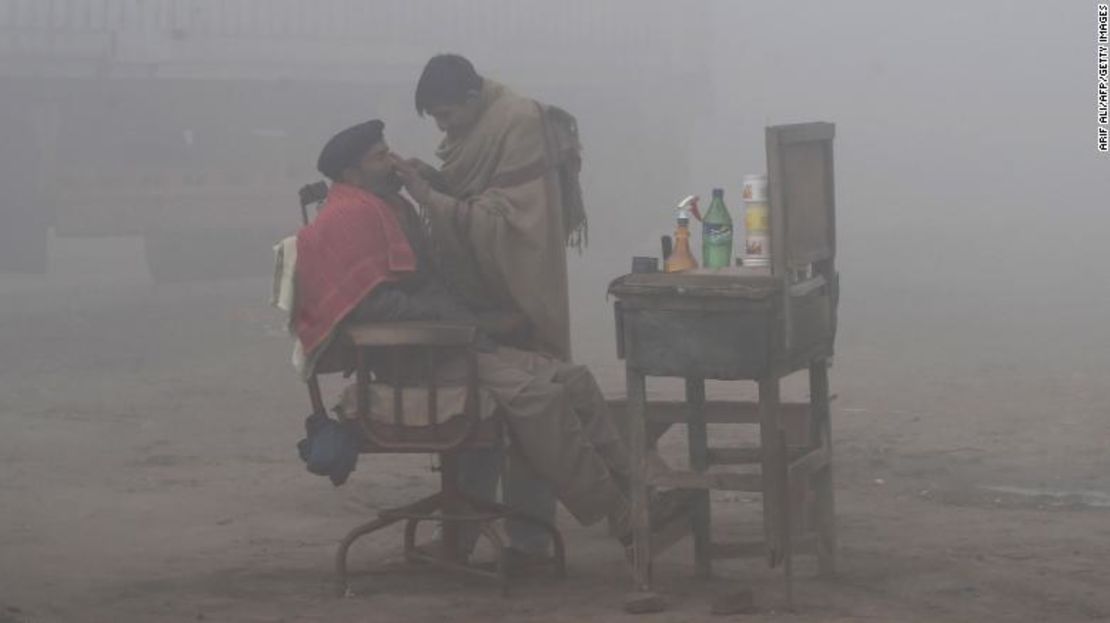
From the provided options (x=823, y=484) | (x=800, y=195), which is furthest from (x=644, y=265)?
(x=823, y=484)

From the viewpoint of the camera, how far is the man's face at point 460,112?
19.7 ft

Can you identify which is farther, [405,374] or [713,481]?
[405,374]

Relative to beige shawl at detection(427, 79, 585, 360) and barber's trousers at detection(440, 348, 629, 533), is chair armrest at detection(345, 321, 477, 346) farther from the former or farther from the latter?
beige shawl at detection(427, 79, 585, 360)

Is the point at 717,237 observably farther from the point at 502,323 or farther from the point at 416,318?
the point at 416,318

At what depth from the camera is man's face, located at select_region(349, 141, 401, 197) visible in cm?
582

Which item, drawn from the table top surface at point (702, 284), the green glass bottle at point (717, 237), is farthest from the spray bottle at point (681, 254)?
the table top surface at point (702, 284)

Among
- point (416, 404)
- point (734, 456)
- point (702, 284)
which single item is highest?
point (702, 284)

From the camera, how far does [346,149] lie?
5.80 metres

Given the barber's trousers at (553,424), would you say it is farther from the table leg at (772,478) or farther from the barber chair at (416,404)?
the table leg at (772,478)

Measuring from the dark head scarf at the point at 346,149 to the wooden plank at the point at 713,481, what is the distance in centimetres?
131

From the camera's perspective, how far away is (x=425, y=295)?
583 centimetres

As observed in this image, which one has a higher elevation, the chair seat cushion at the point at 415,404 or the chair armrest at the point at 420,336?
the chair armrest at the point at 420,336

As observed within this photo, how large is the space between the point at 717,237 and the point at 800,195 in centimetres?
33

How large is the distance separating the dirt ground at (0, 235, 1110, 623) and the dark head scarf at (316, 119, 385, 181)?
1207 mm
